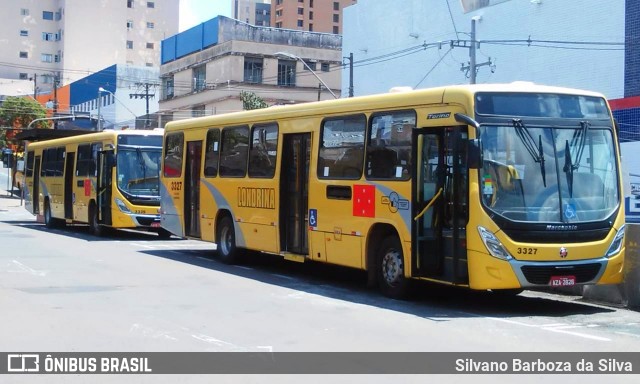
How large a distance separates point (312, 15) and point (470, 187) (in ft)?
400

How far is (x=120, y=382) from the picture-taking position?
7.41 meters

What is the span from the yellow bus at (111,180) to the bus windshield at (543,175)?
46.3ft

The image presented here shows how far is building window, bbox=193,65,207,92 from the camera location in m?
77.2

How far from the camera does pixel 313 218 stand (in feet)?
47.7

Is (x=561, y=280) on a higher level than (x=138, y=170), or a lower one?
lower

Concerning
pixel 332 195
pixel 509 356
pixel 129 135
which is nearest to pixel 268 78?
pixel 129 135

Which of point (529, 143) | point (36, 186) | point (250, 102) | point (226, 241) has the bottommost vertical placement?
point (226, 241)

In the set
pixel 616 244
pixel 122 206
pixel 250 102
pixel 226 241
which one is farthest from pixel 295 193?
pixel 250 102

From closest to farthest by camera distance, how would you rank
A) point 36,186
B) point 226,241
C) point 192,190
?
point 226,241, point 192,190, point 36,186

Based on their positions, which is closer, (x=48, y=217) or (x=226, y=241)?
(x=226, y=241)

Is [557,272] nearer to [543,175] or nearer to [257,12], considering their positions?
[543,175]

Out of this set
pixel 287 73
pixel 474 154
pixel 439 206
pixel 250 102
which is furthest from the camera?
pixel 287 73

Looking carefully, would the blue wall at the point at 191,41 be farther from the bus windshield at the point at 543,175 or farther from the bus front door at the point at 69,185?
the bus windshield at the point at 543,175

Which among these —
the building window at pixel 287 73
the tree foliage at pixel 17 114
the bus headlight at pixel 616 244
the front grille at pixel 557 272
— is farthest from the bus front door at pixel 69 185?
the building window at pixel 287 73
